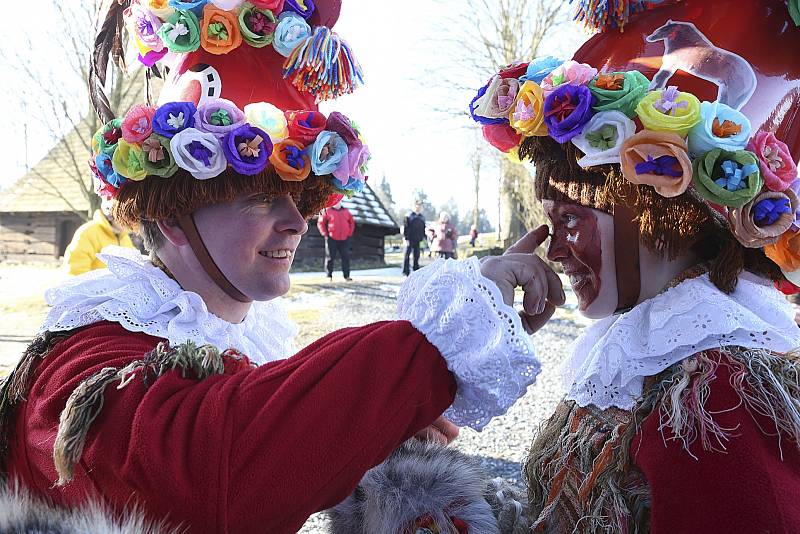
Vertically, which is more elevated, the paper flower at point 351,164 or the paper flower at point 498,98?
the paper flower at point 498,98

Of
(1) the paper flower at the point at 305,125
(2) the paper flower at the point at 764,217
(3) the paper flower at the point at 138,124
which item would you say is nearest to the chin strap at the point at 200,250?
(3) the paper flower at the point at 138,124

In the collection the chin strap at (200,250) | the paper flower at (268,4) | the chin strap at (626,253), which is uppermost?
the paper flower at (268,4)

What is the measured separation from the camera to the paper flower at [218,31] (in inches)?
70.6

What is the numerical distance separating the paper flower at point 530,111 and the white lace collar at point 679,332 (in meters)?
0.51

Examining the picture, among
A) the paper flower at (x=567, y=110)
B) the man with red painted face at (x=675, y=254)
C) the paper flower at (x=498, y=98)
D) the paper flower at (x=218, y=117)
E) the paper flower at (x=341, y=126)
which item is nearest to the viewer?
the man with red painted face at (x=675, y=254)

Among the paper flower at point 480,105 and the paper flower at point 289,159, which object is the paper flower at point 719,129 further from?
the paper flower at point 289,159

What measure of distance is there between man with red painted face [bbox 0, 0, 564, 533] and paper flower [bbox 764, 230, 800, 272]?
488mm

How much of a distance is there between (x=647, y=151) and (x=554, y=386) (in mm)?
4110

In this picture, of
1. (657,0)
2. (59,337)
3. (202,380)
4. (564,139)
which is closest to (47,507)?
(202,380)

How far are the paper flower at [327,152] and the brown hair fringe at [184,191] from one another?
0.32ft

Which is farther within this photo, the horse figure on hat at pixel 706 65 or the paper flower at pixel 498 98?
the paper flower at pixel 498 98

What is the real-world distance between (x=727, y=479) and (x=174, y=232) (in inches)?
61.1

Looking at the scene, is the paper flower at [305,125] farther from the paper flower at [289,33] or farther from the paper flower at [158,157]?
the paper flower at [158,157]

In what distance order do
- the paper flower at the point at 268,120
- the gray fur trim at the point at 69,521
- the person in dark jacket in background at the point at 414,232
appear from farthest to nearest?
the person in dark jacket in background at the point at 414,232, the paper flower at the point at 268,120, the gray fur trim at the point at 69,521
